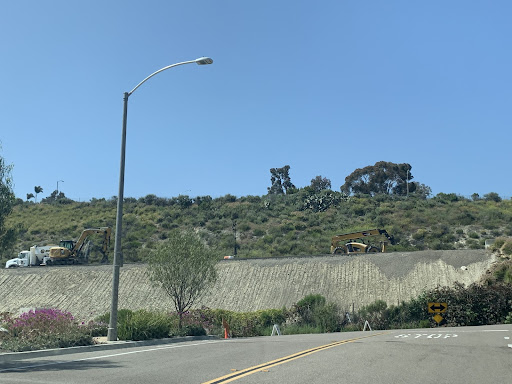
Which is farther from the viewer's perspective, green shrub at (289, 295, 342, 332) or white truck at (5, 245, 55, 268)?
white truck at (5, 245, 55, 268)

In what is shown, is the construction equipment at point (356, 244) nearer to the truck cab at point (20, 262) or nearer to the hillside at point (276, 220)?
the hillside at point (276, 220)

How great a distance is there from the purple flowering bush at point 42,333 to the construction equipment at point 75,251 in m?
40.6

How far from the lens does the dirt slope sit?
48284mm

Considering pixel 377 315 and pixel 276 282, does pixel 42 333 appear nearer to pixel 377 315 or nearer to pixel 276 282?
pixel 377 315

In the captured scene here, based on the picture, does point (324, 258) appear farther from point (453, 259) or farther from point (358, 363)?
point (358, 363)

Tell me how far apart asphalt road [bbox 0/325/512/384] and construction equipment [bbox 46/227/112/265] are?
151 feet

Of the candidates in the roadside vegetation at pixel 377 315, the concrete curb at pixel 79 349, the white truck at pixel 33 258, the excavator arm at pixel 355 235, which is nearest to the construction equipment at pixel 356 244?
the excavator arm at pixel 355 235

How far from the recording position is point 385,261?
170ft

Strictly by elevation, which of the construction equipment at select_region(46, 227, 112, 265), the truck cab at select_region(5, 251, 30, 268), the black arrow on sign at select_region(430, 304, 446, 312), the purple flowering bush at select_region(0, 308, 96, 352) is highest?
the construction equipment at select_region(46, 227, 112, 265)

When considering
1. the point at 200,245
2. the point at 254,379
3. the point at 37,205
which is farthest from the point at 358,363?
the point at 37,205

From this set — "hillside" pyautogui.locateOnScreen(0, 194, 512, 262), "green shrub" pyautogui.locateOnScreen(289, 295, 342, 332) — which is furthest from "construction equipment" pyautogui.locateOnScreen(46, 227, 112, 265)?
"green shrub" pyautogui.locateOnScreen(289, 295, 342, 332)

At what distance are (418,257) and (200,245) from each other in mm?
28990

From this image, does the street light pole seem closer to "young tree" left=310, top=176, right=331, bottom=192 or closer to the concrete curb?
the concrete curb

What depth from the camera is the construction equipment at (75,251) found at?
60.2 m
